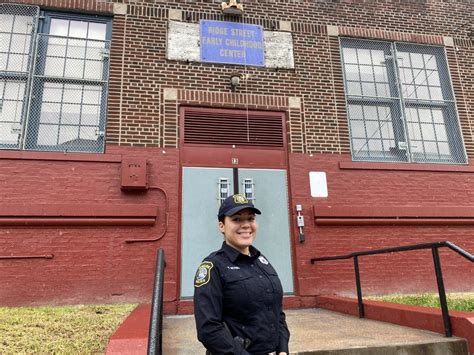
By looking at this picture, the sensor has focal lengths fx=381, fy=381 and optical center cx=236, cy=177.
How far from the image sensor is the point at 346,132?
24.3 ft

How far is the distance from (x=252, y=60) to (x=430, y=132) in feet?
12.9

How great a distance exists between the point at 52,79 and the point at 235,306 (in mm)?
6275

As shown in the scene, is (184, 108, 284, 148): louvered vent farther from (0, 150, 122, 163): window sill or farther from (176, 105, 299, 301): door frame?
(0, 150, 122, 163): window sill

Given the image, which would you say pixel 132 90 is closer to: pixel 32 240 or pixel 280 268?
pixel 32 240

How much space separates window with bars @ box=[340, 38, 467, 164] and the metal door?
6.21ft

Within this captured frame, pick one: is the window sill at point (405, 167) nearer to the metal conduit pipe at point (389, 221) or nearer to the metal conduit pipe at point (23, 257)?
the metal conduit pipe at point (389, 221)

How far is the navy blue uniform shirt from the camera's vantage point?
71.1 inches

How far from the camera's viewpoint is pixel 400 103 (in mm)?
7816

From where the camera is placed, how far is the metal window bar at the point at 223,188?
21.7ft

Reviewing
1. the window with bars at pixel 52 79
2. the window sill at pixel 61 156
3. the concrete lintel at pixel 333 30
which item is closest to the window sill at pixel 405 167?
the concrete lintel at pixel 333 30

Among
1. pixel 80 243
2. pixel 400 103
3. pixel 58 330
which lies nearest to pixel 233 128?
pixel 80 243

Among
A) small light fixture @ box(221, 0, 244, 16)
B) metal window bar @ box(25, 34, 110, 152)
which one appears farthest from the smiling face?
small light fixture @ box(221, 0, 244, 16)

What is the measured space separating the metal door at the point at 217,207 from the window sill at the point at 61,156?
4.10 feet

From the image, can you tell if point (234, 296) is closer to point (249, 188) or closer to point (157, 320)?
point (157, 320)
